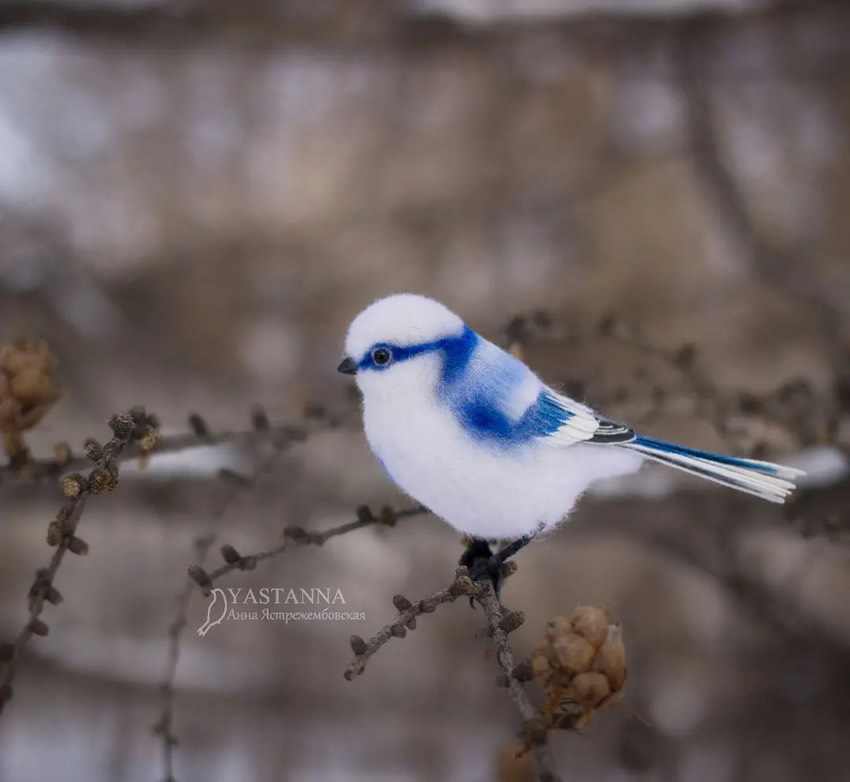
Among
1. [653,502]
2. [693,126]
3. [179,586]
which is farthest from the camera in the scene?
[693,126]

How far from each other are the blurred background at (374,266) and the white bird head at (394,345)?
1.78ft

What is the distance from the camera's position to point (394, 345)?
1.22 feet

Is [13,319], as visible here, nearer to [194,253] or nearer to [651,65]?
[194,253]

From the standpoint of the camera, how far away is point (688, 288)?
3.54 ft

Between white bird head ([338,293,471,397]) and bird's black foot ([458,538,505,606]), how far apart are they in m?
0.08

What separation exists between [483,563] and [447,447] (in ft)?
0.20

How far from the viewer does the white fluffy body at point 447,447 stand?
363mm

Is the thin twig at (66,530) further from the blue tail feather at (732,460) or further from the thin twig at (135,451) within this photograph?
the blue tail feather at (732,460)

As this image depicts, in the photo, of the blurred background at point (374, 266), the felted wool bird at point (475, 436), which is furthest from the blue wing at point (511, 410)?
the blurred background at point (374, 266)

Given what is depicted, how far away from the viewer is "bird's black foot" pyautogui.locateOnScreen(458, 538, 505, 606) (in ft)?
1.24

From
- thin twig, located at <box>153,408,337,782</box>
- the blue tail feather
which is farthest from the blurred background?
the blue tail feather

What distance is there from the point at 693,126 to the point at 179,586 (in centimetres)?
82

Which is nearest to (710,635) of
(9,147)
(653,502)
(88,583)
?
(653,502)

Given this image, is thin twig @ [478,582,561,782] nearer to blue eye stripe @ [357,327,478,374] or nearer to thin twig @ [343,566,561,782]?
thin twig @ [343,566,561,782]
